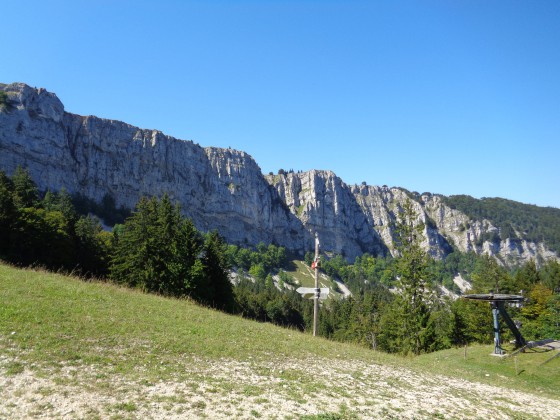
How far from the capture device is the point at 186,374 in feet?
33.6

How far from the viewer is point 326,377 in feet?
40.2

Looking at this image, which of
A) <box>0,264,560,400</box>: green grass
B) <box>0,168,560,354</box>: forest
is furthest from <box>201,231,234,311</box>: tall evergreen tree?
<box>0,264,560,400</box>: green grass

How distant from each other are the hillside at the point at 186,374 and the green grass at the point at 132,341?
0.05 metres

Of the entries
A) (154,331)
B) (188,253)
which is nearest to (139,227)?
(188,253)

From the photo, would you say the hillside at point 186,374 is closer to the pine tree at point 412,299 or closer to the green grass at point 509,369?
the green grass at point 509,369

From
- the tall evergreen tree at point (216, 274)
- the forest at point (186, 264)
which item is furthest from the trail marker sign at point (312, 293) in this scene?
the tall evergreen tree at point (216, 274)

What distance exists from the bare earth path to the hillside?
38 millimetres

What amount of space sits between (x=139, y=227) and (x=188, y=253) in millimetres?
7091

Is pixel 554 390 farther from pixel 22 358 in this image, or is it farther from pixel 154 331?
pixel 22 358

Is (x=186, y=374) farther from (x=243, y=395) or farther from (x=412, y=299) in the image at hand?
(x=412, y=299)

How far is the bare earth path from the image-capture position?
7.64 m

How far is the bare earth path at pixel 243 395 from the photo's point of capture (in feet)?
25.1

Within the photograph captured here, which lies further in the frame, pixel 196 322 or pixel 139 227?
pixel 139 227

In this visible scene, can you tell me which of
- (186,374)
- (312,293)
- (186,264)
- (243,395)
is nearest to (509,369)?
(312,293)
